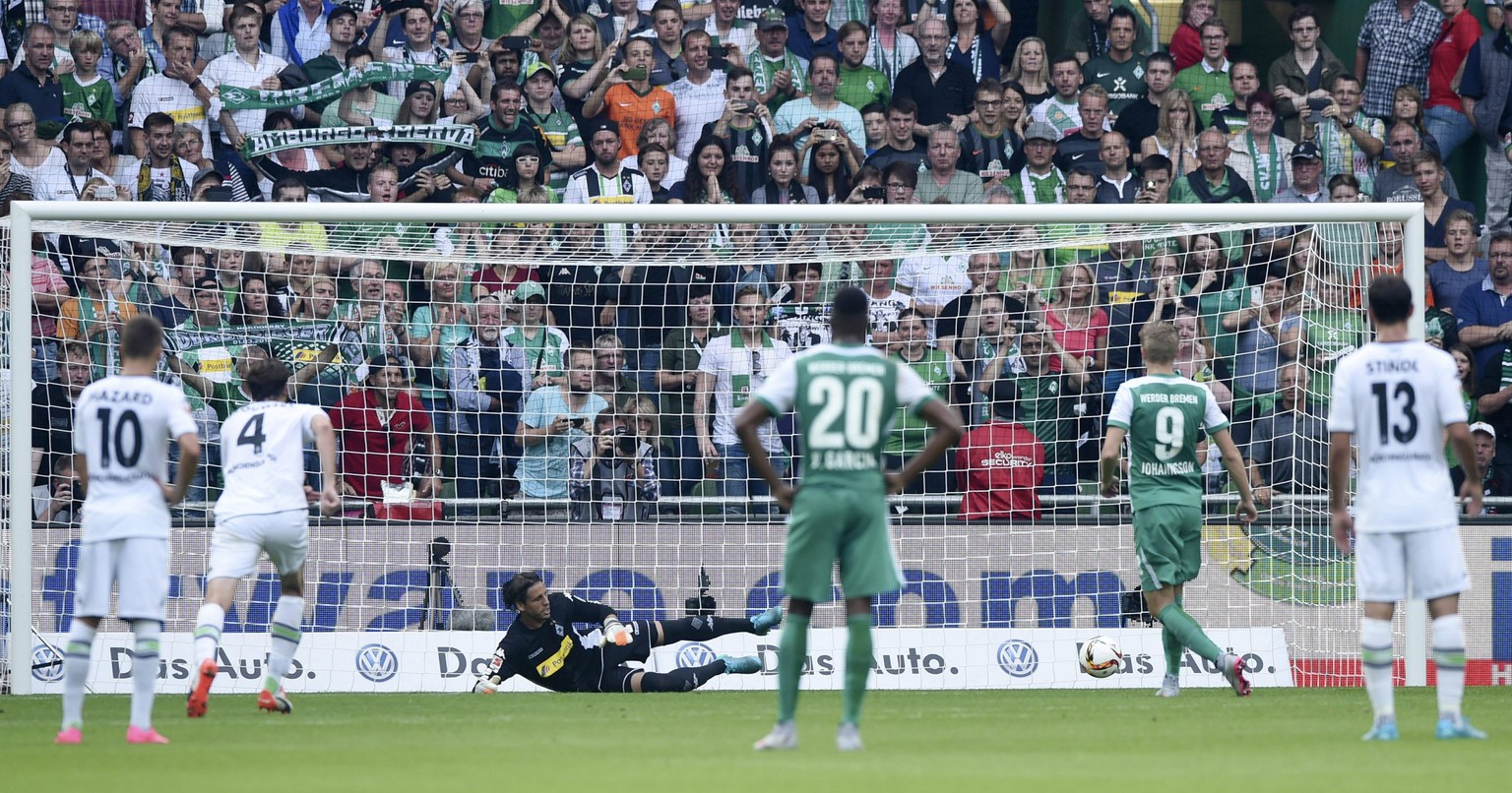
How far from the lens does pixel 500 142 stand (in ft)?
58.1

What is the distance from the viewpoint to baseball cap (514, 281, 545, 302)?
1524cm

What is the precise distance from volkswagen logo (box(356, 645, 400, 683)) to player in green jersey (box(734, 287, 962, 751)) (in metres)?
6.74

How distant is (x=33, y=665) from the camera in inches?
524

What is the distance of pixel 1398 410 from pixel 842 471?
2.58m

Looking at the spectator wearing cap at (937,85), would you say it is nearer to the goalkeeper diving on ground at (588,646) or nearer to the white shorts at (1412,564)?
the goalkeeper diving on ground at (588,646)

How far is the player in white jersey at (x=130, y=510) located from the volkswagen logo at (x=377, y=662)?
5139 millimetres

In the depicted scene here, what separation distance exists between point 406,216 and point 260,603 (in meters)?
3.60

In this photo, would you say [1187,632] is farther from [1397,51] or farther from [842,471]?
[1397,51]

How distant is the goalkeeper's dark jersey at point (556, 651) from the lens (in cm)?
1312

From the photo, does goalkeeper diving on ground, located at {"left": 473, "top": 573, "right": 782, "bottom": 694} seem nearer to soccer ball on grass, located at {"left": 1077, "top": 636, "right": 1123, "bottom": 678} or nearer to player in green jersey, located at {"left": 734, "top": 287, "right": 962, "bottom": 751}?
soccer ball on grass, located at {"left": 1077, "top": 636, "right": 1123, "bottom": 678}

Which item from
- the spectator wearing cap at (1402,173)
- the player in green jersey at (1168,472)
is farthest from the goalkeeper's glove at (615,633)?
the spectator wearing cap at (1402,173)

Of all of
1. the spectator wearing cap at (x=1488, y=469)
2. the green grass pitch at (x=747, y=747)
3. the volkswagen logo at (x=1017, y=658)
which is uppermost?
the spectator wearing cap at (x=1488, y=469)

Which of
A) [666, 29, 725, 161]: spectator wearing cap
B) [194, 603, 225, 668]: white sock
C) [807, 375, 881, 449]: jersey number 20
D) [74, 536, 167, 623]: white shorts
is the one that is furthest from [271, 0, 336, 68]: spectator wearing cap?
[807, 375, 881, 449]: jersey number 20

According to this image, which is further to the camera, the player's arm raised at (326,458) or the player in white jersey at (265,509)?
the player in white jersey at (265,509)
